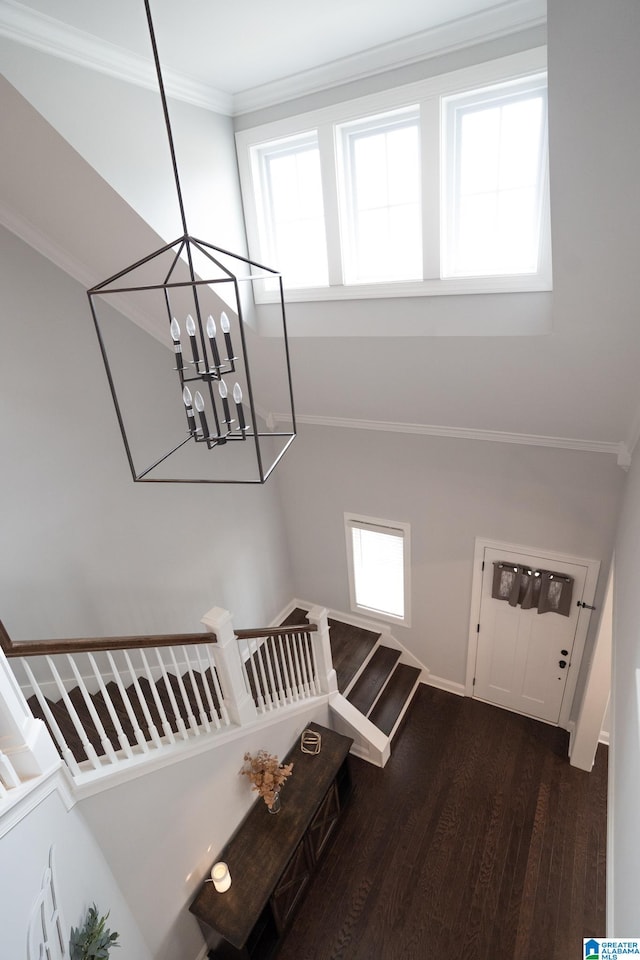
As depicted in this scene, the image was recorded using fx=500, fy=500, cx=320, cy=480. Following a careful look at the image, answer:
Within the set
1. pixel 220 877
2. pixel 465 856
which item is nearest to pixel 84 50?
pixel 220 877

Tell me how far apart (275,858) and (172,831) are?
0.80 metres

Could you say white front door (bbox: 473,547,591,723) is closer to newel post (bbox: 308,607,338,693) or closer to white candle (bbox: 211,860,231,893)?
newel post (bbox: 308,607,338,693)

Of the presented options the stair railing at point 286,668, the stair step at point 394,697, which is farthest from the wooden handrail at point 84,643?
the stair step at point 394,697

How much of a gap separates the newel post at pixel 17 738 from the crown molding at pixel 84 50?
246cm

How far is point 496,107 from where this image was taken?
2619 mm

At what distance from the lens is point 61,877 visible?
214cm

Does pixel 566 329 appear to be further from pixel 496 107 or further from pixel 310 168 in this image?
pixel 310 168

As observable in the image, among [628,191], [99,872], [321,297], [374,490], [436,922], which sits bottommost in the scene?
[436,922]

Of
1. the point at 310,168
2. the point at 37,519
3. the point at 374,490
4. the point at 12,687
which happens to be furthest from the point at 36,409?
the point at 374,490

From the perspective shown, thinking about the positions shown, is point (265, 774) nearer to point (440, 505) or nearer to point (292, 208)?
point (440, 505)

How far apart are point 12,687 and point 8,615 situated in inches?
52.7

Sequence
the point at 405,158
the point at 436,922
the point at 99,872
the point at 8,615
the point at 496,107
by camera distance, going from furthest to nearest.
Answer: the point at 436,922 → the point at 8,615 → the point at 405,158 → the point at 496,107 → the point at 99,872

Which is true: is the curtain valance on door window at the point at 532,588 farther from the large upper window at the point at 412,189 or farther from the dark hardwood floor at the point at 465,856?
the large upper window at the point at 412,189

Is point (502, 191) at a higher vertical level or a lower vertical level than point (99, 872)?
higher
